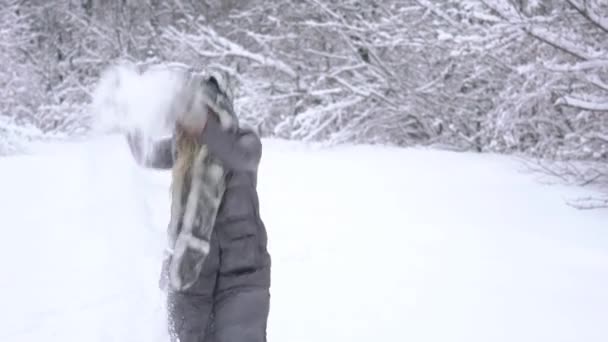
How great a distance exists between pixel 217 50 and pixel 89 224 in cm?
1132

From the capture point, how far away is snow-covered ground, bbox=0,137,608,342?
191 inches

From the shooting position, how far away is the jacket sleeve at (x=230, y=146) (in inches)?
120

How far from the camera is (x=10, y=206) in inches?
296

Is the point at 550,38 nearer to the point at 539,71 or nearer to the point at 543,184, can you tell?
the point at 539,71

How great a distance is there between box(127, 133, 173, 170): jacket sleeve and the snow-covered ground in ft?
1.11

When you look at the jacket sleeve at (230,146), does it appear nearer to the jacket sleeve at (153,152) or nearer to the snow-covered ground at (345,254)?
the jacket sleeve at (153,152)

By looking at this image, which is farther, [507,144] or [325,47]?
[325,47]

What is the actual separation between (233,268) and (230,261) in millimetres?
28

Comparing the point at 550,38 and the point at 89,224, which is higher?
the point at 550,38

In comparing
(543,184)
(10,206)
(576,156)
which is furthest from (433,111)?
(10,206)

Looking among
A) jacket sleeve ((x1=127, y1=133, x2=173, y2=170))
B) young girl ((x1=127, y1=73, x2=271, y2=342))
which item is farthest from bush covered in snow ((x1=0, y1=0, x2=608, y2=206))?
young girl ((x1=127, y1=73, x2=271, y2=342))

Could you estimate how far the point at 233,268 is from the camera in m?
3.14

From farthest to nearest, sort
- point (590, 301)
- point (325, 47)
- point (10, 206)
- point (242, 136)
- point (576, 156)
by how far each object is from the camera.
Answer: point (325, 47)
point (576, 156)
point (10, 206)
point (590, 301)
point (242, 136)

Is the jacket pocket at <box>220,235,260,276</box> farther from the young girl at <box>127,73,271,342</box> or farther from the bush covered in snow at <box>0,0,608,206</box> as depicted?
the bush covered in snow at <box>0,0,608,206</box>
